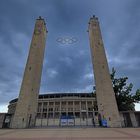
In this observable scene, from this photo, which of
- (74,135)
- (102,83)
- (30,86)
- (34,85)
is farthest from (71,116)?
(74,135)

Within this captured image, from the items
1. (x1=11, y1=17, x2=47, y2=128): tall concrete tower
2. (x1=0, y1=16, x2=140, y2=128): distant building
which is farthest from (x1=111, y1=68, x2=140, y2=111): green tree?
(x1=11, y1=17, x2=47, y2=128): tall concrete tower

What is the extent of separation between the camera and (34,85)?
45.7 m

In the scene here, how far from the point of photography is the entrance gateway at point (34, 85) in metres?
37.1

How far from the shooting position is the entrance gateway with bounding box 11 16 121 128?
37.1 m

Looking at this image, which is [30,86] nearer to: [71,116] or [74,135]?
[71,116]

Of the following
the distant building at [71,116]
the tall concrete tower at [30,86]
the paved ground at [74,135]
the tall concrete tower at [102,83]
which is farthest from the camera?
the tall concrete tower at [30,86]

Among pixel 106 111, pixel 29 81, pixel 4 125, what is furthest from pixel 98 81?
pixel 4 125

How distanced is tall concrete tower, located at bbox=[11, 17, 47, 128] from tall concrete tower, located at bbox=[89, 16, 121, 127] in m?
18.8

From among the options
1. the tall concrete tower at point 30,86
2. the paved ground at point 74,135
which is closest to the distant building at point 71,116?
the tall concrete tower at point 30,86

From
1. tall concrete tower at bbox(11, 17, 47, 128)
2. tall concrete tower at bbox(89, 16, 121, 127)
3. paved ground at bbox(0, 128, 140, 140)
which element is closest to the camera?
paved ground at bbox(0, 128, 140, 140)

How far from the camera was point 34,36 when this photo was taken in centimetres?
5016

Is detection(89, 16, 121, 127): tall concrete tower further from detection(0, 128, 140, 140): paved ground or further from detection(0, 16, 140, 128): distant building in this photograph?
detection(0, 128, 140, 140): paved ground

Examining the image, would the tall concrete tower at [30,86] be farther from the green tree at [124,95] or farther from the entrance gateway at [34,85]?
the green tree at [124,95]

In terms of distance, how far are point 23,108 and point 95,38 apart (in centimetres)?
3150
